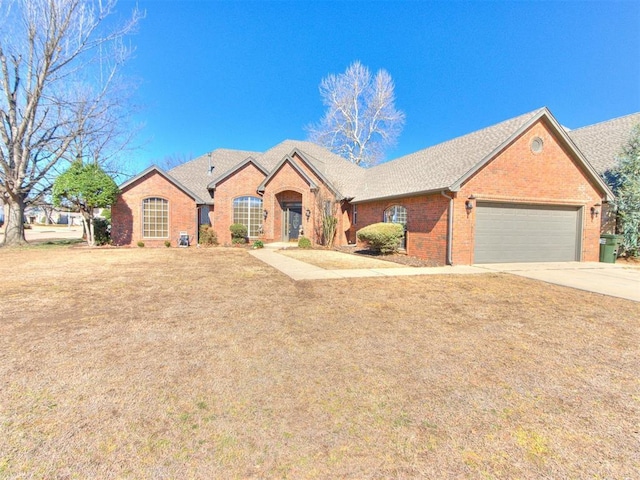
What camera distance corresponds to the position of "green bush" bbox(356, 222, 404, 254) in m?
13.5

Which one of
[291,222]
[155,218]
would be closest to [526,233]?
[291,222]

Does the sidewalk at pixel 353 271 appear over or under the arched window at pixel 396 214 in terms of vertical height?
under

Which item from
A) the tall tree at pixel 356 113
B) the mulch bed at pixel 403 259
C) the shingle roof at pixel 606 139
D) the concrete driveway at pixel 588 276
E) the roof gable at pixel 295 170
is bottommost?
the concrete driveway at pixel 588 276

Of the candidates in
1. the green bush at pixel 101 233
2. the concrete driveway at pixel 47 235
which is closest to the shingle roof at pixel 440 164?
the green bush at pixel 101 233

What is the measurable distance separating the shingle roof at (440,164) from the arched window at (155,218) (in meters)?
12.1

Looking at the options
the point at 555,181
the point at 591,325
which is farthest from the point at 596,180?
the point at 591,325

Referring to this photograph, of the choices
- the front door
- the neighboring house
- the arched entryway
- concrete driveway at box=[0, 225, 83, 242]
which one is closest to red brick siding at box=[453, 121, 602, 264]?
the neighboring house

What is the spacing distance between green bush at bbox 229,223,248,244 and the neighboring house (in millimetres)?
1014

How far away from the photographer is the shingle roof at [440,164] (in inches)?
478

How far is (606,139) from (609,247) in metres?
8.63

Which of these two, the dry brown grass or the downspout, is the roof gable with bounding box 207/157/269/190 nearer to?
the downspout

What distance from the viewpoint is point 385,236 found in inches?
528

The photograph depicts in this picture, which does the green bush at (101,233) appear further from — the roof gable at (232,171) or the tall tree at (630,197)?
the tall tree at (630,197)

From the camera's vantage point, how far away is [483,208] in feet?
39.8
